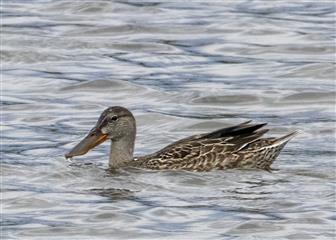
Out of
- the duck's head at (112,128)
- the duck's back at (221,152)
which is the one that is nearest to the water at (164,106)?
the duck's back at (221,152)

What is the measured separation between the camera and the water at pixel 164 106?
16.2 m

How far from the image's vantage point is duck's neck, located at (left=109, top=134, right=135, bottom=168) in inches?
733

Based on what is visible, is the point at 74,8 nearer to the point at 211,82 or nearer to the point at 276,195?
the point at 211,82

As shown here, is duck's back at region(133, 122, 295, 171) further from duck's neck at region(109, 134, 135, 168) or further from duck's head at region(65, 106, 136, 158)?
duck's head at region(65, 106, 136, 158)

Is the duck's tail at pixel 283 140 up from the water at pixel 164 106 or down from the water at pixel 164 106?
up

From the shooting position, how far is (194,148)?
1850 centimetres

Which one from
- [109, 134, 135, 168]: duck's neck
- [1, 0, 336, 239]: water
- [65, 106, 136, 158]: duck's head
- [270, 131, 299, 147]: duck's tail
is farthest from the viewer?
[65, 106, 136, 158]: duck's head

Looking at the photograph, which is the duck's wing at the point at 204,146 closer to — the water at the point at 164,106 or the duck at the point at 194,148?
the duck at the point at 194,148

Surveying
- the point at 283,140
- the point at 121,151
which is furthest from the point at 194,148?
the point at 283,140

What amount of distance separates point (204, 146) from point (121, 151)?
835 millimetres

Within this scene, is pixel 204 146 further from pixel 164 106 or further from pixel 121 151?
pixel 164 106

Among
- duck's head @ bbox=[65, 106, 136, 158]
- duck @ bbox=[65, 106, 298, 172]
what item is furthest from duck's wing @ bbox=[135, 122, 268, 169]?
duck's head @ bbox=[65, 106, 136, 158]

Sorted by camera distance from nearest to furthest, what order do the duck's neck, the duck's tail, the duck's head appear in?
the duck's tail → the duck's neck → the duck's head

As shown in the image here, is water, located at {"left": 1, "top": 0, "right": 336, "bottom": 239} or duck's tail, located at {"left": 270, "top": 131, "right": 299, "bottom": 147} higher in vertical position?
duck's tail, located at {"left": 270, "top": 131, "right": 299, "bottom": 147}
